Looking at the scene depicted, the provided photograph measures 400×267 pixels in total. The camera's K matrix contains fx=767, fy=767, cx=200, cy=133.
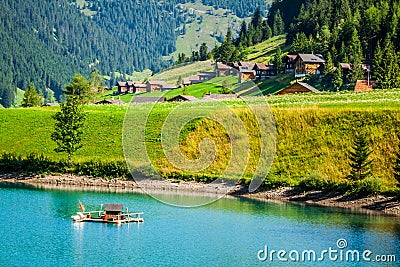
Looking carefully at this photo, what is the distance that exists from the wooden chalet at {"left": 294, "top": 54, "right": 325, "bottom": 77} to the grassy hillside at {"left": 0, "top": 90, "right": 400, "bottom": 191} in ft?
112

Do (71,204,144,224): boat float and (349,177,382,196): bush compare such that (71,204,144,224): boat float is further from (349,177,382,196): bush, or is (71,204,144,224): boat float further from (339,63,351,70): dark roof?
(339,63,351,70): dark roof

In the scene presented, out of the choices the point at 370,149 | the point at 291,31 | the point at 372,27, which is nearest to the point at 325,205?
the point at 370,149

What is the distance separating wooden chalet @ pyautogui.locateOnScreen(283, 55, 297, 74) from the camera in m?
133

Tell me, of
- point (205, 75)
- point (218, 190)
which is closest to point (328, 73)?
point (218, 190)

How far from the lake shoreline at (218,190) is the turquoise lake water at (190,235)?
3.20m

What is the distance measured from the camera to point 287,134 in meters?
77.2

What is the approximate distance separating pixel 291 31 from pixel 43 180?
367 feet

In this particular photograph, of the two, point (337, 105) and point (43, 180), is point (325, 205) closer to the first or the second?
point (337, 105)

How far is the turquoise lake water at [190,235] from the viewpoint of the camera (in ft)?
140

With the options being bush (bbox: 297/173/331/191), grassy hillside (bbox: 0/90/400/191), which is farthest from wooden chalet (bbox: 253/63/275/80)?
bush (bbox: 297/173/331/191)

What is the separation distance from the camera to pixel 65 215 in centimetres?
5588

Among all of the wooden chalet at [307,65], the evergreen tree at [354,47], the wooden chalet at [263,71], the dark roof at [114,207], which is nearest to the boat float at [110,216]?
the dark roof at [114,207]

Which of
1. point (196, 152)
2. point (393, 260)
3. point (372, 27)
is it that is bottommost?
point (393, 260)

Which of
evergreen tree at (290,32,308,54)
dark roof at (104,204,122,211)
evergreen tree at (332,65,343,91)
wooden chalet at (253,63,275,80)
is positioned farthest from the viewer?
evergreen tree at (290,32,308,54)
